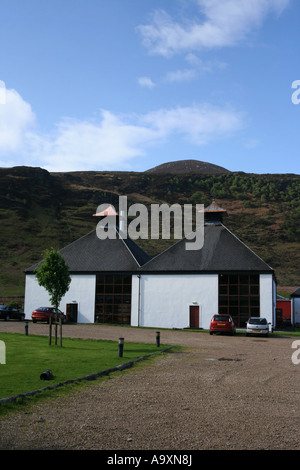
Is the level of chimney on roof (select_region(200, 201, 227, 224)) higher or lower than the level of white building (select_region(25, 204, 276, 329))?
higher

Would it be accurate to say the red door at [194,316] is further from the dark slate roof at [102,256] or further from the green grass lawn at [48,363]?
the green grass lawn at [48,363]

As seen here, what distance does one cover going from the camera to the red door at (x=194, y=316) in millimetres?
40500

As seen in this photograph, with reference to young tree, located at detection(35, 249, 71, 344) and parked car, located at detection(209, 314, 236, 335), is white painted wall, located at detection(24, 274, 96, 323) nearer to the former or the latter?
parked car, located at detection(209, 314, 236, 335)

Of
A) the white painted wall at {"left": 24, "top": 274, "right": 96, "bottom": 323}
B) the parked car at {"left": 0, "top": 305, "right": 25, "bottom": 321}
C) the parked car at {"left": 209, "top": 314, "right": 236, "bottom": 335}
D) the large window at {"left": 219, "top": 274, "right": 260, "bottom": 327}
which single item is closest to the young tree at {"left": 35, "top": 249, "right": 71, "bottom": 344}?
the parked car at {"left": 209, "top": 314, "right": 236, "bottom": 335}

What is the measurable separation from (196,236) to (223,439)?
Answer: 38010 mm

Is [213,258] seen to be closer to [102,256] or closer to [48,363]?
[102,256]

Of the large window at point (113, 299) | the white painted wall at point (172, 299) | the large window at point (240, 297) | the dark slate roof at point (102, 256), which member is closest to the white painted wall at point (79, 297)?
the large window at point (113, 299)

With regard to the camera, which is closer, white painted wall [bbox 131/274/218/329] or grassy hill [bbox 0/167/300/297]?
white painted wall [bbox 131/274/218/329]

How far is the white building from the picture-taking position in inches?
1575

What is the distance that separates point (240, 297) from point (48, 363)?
2794 cm

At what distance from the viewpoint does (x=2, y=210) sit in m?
103

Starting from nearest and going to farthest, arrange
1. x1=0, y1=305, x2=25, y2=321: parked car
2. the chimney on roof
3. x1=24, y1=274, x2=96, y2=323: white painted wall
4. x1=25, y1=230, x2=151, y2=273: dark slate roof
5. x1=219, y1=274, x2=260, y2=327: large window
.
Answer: x1=219, y1=274, x2=260, y2=327: large window → x1=0, y1=305, x2=25, y2=321: parked car → x1=24, y1=274, x2=96, y2=323: white painted wall → x1=25, y1=230, x2=151, y2=273: dark slate roof → the chimney on roof

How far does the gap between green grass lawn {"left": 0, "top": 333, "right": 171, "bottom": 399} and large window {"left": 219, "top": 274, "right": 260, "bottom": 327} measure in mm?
20138

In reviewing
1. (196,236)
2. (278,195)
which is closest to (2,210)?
(196,236)
